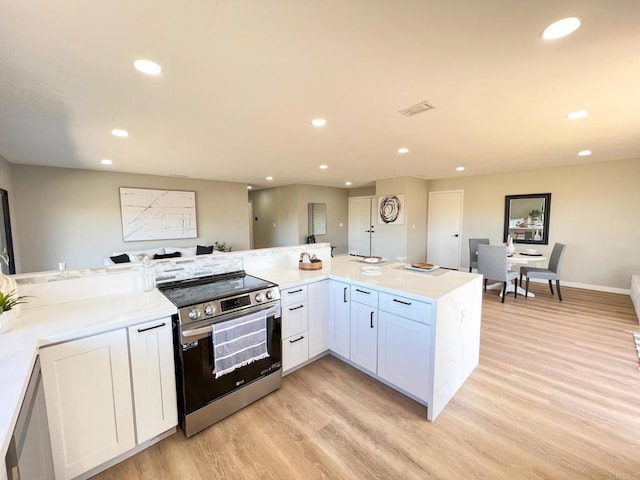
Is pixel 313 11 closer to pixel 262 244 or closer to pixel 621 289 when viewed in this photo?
pixel 621 289

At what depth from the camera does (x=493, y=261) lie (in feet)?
14.4

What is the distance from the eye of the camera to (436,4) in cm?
116

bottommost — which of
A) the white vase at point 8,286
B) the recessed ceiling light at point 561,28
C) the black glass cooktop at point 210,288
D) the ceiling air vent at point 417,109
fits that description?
the black glass cooktop at point 210,288

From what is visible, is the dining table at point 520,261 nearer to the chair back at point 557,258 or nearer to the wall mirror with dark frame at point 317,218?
the chair back at point 557,258

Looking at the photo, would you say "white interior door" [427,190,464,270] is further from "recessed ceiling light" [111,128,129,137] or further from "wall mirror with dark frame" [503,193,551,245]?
"recessed ceiling light" [111,128,129,137]

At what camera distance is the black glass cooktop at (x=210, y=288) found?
1.80m

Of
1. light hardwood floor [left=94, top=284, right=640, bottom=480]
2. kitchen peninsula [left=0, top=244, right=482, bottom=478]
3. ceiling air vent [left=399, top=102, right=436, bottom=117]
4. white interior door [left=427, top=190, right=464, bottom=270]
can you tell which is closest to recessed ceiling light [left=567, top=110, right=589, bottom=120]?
ceiling air vent [left=399, top=102, right=436, bottom=117]

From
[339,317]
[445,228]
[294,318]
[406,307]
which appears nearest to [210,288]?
[294,318]

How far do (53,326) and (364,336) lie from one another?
80.3 inches

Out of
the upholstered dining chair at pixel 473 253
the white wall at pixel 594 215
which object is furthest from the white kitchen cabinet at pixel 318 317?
the white wall at pixel 594 215

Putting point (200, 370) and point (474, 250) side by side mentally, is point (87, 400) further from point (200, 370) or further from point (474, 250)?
point (474, 250)

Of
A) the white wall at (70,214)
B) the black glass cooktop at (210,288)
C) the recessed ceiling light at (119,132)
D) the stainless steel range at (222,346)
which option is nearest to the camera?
the stainless steel range at (222,346)

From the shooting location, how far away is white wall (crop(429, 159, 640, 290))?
15.1ft

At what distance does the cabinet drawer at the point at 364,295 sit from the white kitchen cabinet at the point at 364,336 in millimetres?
21
